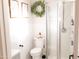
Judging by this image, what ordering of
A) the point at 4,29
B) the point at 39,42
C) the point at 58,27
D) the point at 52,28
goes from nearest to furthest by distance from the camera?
the point at 4,29 < the point at 58,27 < the point at 52,28 < the point at 39,42

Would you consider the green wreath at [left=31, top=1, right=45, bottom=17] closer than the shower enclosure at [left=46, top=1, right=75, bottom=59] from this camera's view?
No

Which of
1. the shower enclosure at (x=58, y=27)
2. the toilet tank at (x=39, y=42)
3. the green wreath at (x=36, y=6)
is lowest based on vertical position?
the toilet tank at (x=39, y=42)

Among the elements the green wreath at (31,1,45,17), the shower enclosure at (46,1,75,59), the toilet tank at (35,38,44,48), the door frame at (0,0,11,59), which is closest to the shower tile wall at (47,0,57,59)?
the shower enclosure at (46,1,75,59)

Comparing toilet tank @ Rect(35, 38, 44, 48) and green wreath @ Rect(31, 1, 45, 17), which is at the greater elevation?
green wreath @ Rect(31, 1, 45, 17)

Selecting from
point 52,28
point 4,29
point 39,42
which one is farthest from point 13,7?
point 39,42

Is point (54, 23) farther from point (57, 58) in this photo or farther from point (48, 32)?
point (57, 58)

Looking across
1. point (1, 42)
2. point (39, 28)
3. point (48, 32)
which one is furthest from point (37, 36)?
point (1, 42)

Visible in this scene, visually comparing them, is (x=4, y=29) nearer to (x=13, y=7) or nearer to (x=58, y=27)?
(x=13, y=7)

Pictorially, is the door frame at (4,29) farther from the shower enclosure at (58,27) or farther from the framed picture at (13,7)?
the shower enclosure at (58,27)

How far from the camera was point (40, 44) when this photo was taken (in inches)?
160


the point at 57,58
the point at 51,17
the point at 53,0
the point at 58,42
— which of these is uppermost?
the point at 53,0

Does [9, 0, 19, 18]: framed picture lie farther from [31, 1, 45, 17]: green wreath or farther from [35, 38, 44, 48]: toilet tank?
[35, 38, 44, 48]: toilet tank

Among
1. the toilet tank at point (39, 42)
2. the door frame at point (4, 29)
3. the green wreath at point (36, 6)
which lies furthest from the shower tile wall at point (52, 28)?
the door frame at point (4, 29)

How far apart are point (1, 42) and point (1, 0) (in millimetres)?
432
